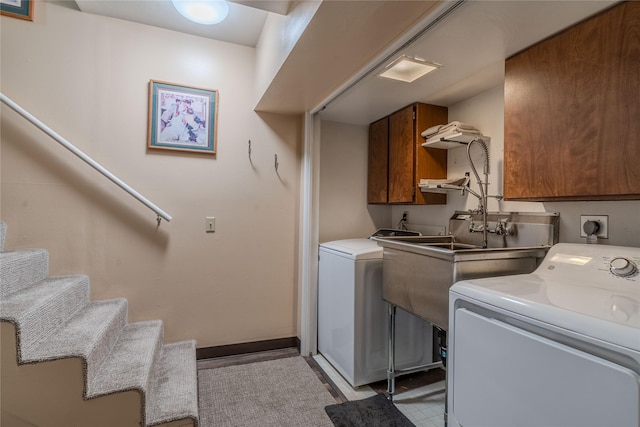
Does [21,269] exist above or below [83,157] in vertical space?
below

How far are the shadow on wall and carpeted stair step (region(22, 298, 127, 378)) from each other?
52cm

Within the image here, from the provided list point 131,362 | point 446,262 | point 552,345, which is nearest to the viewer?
point 552,345

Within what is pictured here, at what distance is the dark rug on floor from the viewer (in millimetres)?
1640

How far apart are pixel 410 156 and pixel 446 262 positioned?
1165 millimetres

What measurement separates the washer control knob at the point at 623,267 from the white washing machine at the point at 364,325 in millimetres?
1130

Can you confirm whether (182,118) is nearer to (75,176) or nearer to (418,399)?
(75,176)

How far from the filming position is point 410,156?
2.31 m

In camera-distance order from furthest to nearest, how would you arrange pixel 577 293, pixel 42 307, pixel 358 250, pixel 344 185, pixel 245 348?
pixel 344 185, pixel 245 348, pixel 358 250, pixel 42 307, pixel 577 293

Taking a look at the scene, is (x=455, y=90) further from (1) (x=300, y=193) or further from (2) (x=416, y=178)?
(1) (x=300, y=193)

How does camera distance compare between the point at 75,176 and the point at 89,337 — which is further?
the point at 75,176

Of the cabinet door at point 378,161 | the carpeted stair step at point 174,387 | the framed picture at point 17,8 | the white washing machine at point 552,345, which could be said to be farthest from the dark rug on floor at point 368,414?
the framed picture at point 17,8

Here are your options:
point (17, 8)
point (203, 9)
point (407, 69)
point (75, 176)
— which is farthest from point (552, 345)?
point (17, 8)

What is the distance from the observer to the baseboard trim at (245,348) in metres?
2.32

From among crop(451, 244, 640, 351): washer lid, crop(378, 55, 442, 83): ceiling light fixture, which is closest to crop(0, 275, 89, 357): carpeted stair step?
crop(451, 244, 640, 351): washer lid
